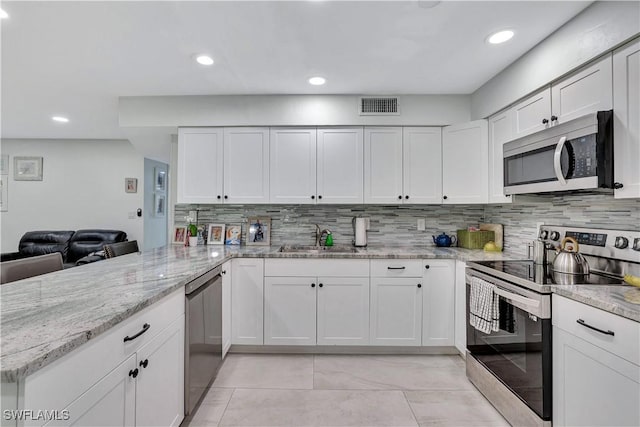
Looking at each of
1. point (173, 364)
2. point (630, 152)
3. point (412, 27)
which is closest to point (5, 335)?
point (173, 364)

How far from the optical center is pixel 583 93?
177 centimetres

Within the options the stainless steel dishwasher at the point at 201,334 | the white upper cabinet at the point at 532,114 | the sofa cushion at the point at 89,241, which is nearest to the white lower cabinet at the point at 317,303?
the stainless steel dishwasher at the point at 201,334

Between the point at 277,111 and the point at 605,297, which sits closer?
the point at 605,297

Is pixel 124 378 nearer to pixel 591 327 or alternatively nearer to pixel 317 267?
pixel 317 267

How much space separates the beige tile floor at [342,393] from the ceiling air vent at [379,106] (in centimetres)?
226

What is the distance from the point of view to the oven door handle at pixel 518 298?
1594 mm

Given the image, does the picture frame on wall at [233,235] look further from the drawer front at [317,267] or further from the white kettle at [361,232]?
the white kettle at [361,232]

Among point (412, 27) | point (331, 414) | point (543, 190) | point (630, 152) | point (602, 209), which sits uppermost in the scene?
point (412, 27)

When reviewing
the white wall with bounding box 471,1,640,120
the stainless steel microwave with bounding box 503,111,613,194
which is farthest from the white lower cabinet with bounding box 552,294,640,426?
the white wall with bounding box 471,1,640,120

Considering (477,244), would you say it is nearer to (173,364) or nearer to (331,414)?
(331,414)

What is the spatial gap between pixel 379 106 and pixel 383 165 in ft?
1.89

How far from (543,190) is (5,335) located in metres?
2.68

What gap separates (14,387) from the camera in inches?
29.9

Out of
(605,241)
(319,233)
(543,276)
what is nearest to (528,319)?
(543,276)
